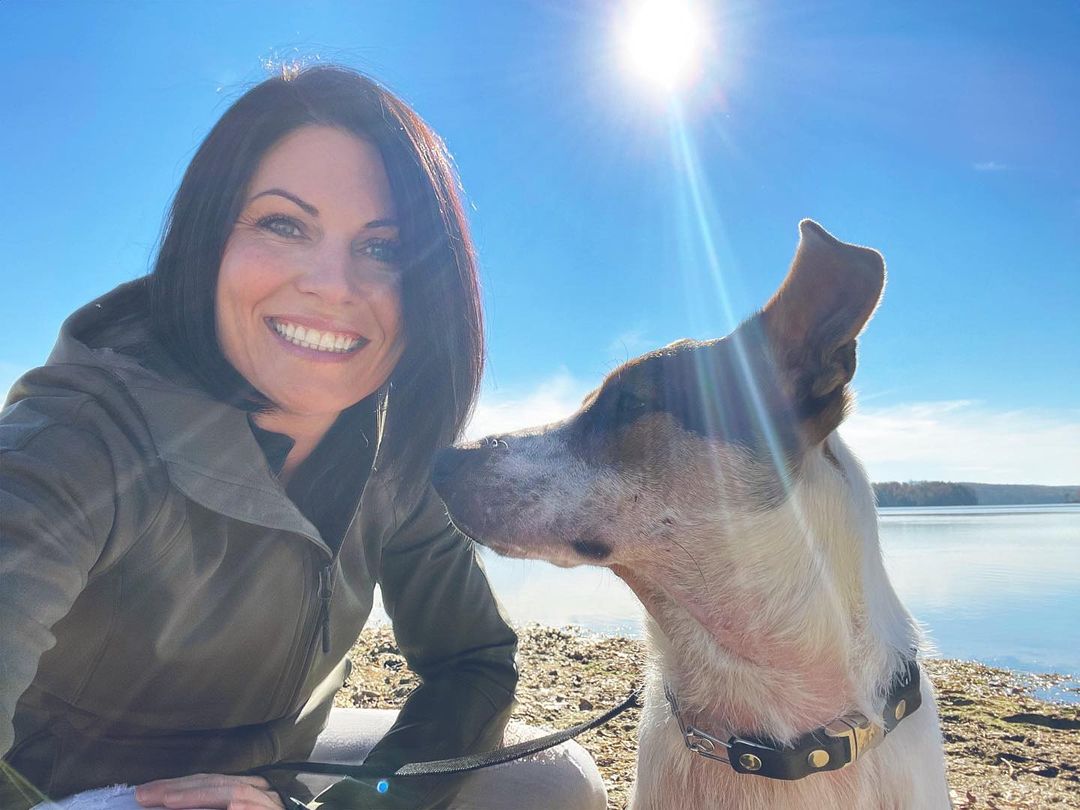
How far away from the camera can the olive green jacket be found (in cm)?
144

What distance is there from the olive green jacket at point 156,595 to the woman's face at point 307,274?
0.86 feet

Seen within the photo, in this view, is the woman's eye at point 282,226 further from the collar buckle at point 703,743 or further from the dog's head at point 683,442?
the collar buckle at point 703,743

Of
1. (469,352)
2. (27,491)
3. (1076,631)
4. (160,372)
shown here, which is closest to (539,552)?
(469,352)

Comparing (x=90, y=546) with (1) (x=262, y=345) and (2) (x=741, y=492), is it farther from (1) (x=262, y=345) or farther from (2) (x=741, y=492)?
(2) (x=741, y=492)

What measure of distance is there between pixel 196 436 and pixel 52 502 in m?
→ 0.40

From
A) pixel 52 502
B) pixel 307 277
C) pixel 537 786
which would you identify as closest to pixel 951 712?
pixel 537 786

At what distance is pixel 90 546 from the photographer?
1524 millimetres

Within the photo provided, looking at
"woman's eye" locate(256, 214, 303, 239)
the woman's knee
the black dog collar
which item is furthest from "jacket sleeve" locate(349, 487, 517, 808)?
"woman's eye" locate(256, 214, 303, 239)

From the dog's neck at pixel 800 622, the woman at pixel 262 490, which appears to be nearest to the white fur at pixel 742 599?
the dog's neck at pixel 800 622

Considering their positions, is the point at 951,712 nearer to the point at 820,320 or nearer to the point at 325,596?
the point at 820,320

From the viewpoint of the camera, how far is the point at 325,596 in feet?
6.93

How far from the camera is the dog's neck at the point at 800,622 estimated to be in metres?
1.94

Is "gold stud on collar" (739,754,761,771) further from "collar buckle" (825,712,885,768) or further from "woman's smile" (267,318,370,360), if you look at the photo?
"woman's smile" (267,318,370,360)

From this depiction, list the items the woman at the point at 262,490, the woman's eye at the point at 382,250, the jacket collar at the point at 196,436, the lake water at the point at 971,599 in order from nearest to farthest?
the woman at the point at 262,490, the jacket collar at the point at 196,436, the woman's eye at the point at 382,250, the lake water at the point at 971,599
